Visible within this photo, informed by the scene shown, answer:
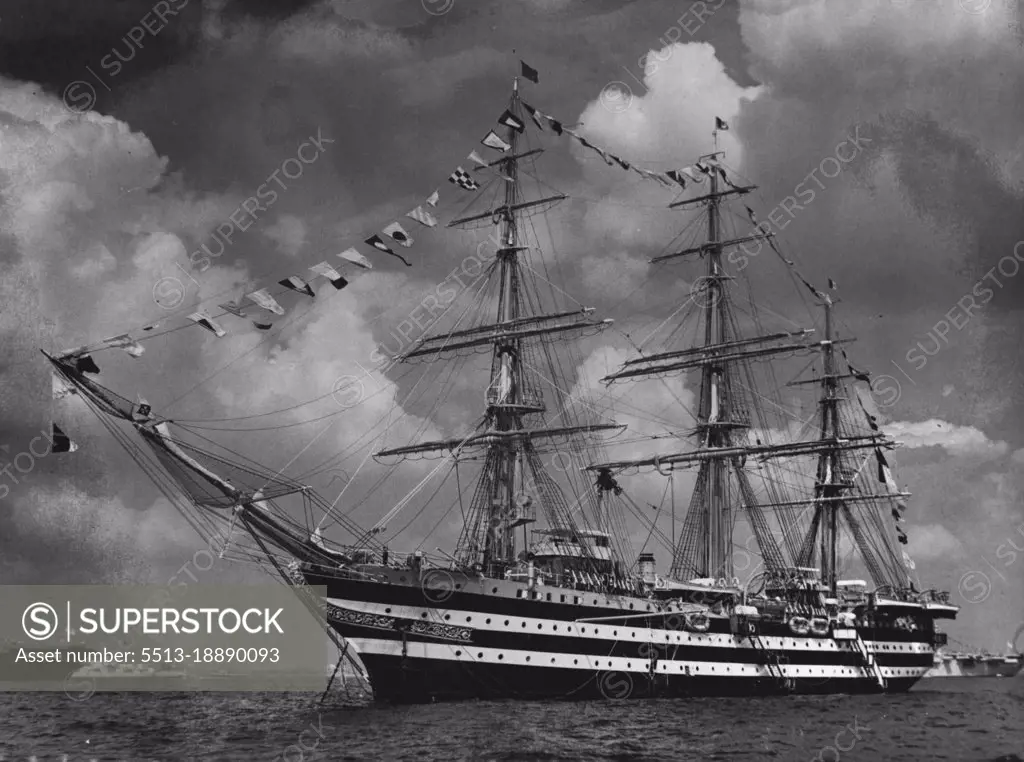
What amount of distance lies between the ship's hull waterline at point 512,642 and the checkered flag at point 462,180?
15.2 metres

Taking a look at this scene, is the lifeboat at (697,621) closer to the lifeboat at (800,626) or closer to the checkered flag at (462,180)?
the lifeboat at (800,626)

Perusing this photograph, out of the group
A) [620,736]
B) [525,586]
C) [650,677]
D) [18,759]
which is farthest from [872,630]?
[18,759]

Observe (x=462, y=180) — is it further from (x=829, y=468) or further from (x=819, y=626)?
(x=829, y=468)

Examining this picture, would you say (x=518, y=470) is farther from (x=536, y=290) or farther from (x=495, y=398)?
(x=536, y=290)

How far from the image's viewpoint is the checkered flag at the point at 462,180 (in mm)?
42469

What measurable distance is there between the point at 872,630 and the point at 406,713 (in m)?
37.5

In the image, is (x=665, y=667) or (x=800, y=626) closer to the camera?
(x=665, y=667)

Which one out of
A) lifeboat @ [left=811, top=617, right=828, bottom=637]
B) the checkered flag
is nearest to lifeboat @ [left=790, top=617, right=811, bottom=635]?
lifeboat @ [left=811, top=617, right=828, bottom=637]

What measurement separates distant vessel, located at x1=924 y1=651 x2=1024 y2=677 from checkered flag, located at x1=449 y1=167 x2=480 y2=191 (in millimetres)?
69465

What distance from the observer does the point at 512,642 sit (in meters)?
43.3

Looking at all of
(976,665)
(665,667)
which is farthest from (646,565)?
(976,665)

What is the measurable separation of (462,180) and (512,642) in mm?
18333

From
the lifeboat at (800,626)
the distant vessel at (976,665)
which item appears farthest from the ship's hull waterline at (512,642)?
the distant vessel at (976,665)

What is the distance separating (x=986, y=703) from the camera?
62.8 meters
